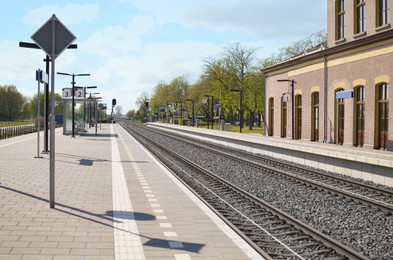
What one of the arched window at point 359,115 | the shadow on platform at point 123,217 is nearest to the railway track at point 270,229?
the shadow on platform at point 123,217

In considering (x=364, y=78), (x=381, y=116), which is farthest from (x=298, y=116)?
(x=381, y=116)

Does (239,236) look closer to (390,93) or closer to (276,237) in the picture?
(276,237)

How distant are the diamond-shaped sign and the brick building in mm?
16842

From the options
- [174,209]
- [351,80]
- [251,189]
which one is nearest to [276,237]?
[174,209]

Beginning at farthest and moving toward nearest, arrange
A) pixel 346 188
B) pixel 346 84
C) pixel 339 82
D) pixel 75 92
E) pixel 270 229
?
1. pixel 75 92
2. pixel 339 82
3. pixel 346 84
4. pixel 346 188
5. pixel 270 229

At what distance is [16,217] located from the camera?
7.57 meters

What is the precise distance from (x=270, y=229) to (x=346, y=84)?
63.3 ft

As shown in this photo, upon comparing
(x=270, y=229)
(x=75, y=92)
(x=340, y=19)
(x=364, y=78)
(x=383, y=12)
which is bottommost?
A: (x=270, y=229)

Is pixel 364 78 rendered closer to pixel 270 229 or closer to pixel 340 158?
pixel 340 158

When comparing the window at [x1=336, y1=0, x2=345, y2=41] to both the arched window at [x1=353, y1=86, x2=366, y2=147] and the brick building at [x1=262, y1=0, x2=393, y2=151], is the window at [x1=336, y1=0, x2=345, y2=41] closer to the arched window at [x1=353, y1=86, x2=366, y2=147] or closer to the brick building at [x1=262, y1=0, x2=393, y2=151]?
the brick building at [x1=262, y1=0, x2=393, y2=151]

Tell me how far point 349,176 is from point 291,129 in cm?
1751

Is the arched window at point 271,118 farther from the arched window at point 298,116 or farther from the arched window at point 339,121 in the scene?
the arched window at point 339,121

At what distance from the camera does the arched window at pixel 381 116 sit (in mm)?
22219

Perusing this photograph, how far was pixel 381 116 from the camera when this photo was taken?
2270 cm
